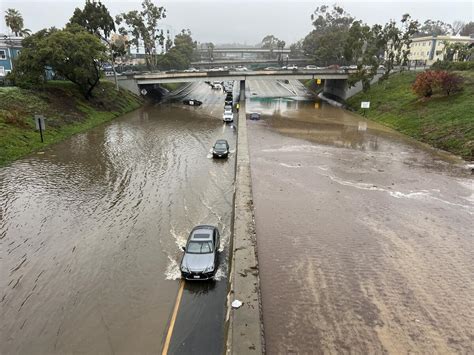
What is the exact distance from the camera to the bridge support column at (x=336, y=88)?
7619 centimetres

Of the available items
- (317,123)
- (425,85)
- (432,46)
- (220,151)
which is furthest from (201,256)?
(432,46)

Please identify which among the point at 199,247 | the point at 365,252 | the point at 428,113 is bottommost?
the point at 365,252

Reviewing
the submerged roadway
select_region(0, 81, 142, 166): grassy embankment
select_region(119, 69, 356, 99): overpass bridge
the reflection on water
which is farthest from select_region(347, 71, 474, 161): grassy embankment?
select_region(0, 81, 142, 166): grassy embankment

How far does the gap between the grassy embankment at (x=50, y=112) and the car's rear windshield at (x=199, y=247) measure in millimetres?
22955

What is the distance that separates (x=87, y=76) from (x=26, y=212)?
113 ft

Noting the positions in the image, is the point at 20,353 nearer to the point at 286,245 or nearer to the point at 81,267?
the point at 81,267

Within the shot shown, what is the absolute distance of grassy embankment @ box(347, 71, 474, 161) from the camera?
125 ft

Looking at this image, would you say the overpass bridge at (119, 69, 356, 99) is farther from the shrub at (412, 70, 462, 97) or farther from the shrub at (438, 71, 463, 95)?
the shrub at (438, 71, 463, 95)

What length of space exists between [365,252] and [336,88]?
72.0 metres

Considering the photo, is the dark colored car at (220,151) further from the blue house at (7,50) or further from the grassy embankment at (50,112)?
the blue house at (7,50)

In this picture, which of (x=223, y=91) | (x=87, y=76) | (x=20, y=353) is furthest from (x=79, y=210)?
(x=223, y=91)

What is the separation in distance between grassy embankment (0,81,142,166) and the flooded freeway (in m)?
2.45

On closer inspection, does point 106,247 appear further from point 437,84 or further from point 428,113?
point 437,84

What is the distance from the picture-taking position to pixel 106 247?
17484 mm
